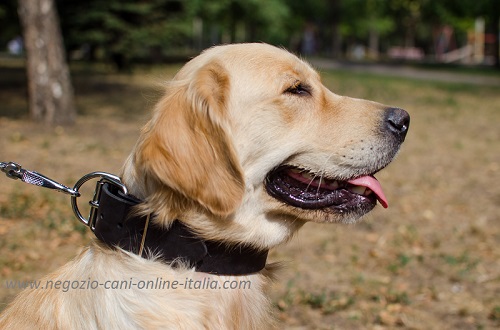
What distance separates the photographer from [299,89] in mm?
2965

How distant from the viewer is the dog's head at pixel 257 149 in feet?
7.82

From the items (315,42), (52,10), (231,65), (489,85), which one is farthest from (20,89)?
(315,42)

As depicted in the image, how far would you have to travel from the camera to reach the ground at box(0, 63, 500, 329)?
4523 millimetres

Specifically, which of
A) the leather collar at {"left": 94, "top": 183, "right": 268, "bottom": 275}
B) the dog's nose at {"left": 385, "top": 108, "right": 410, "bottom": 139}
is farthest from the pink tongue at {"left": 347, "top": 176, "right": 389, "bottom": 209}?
the leather collar at {"left": 94, "top": 183, "right": 268, "bottom": 275}

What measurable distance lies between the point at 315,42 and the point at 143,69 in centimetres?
4596

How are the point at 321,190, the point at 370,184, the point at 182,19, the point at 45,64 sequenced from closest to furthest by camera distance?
the point at 321,190
the point at 370,184
the point at 45,64
the point at 182,19

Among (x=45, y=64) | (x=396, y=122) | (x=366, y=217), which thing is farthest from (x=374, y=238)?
(x=45, y=64)

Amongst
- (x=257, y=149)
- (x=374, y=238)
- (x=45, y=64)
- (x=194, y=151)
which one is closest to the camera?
(x=194, y=151)

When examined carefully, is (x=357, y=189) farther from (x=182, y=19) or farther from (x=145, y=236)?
(x=182, y=19)

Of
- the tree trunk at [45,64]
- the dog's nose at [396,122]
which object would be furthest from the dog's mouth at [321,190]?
the tree trunk at [45,64]

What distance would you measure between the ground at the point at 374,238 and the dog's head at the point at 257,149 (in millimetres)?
406

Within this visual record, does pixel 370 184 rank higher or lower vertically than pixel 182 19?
higher

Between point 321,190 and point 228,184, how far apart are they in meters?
0.64

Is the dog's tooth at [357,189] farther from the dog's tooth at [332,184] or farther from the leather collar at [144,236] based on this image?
the leather collar at [144,236]
